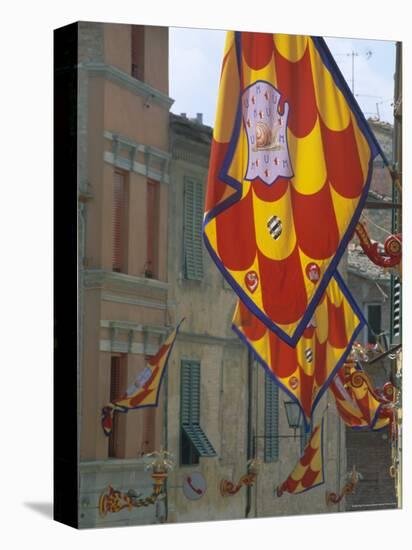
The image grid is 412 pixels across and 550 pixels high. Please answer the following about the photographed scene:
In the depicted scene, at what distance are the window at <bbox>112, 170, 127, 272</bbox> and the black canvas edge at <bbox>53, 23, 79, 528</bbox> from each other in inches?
14.7

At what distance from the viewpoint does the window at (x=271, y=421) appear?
1845cm

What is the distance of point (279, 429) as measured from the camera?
60.8 feet

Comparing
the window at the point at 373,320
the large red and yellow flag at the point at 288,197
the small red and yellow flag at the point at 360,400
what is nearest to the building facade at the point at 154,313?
the large red and yellow flag at the point at 288,197

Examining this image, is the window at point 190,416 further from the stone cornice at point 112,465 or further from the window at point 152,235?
the window at point 152,235

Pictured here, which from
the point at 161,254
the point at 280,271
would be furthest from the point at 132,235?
the point at 280,271

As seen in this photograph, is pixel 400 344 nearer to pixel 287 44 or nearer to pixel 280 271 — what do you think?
pixel 280 271

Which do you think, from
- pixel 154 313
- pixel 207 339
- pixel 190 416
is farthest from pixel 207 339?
pixel 190 416

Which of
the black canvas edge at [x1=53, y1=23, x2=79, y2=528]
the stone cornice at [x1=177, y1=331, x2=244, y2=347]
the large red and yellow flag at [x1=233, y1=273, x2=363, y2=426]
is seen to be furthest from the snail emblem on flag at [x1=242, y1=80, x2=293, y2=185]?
the black canvas edge at [x1=53, y1=23, x2=79, y2=528]

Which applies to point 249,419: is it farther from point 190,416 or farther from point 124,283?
point 124,283

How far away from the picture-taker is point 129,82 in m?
17.5

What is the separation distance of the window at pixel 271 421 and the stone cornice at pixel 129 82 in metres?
2.80

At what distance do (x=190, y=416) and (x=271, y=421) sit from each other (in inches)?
36.1

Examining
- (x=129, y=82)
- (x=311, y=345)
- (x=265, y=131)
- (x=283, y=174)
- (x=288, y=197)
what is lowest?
(x=311, y=345)

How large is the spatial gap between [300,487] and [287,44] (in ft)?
13.7
